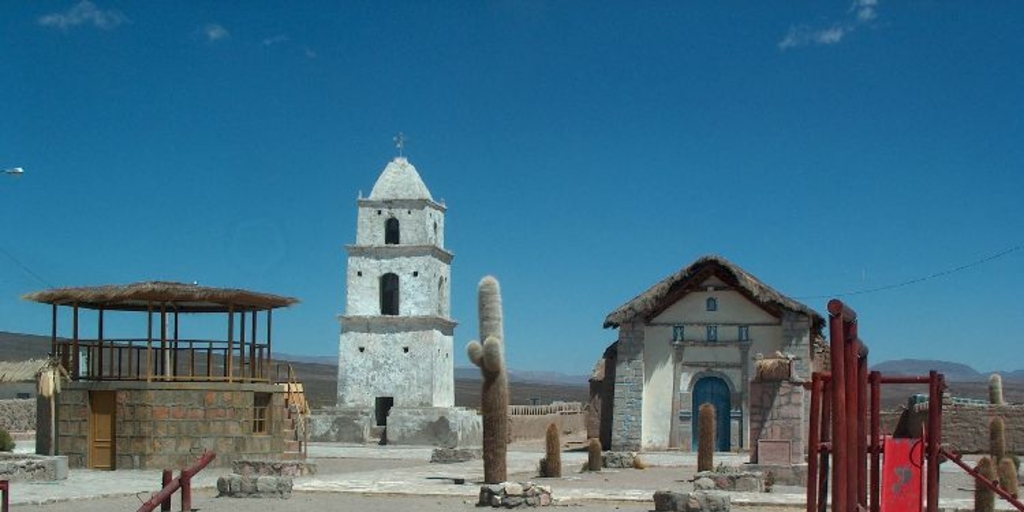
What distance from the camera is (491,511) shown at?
64.0ft

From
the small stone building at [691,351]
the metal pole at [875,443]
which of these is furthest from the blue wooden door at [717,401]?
the metal pole at [875,443]

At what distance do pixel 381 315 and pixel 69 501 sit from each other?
95.9ft

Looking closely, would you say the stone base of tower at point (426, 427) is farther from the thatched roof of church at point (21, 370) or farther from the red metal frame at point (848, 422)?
the red metal frame at point (848, 422)

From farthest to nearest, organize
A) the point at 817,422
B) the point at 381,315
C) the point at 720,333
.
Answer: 1. the point at 381,315
2. the point at 720,333
3. the point at 817,422

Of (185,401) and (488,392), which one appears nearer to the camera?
(488,392)

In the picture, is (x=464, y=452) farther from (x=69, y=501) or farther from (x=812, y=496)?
(x=812, y=496)

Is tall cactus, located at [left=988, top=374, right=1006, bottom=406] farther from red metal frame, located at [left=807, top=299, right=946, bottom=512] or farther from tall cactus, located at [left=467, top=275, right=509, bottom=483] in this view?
red metal frame, located at [left=807, top=299, right=946, bottom=512]

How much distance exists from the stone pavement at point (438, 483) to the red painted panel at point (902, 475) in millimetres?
7060

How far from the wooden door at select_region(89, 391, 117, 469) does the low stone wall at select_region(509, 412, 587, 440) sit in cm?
Answer: 2187

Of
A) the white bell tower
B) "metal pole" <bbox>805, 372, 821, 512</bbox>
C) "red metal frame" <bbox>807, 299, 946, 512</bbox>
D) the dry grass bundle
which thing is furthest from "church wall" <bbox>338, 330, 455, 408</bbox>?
"metal pole" <bbox>805, 372, 821, 512</bbox>

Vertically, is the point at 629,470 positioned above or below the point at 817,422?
below

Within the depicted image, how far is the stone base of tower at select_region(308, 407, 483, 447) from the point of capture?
155ft

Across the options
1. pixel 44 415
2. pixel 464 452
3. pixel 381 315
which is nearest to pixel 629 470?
pixel 464 452

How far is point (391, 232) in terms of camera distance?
50719 millimetres
